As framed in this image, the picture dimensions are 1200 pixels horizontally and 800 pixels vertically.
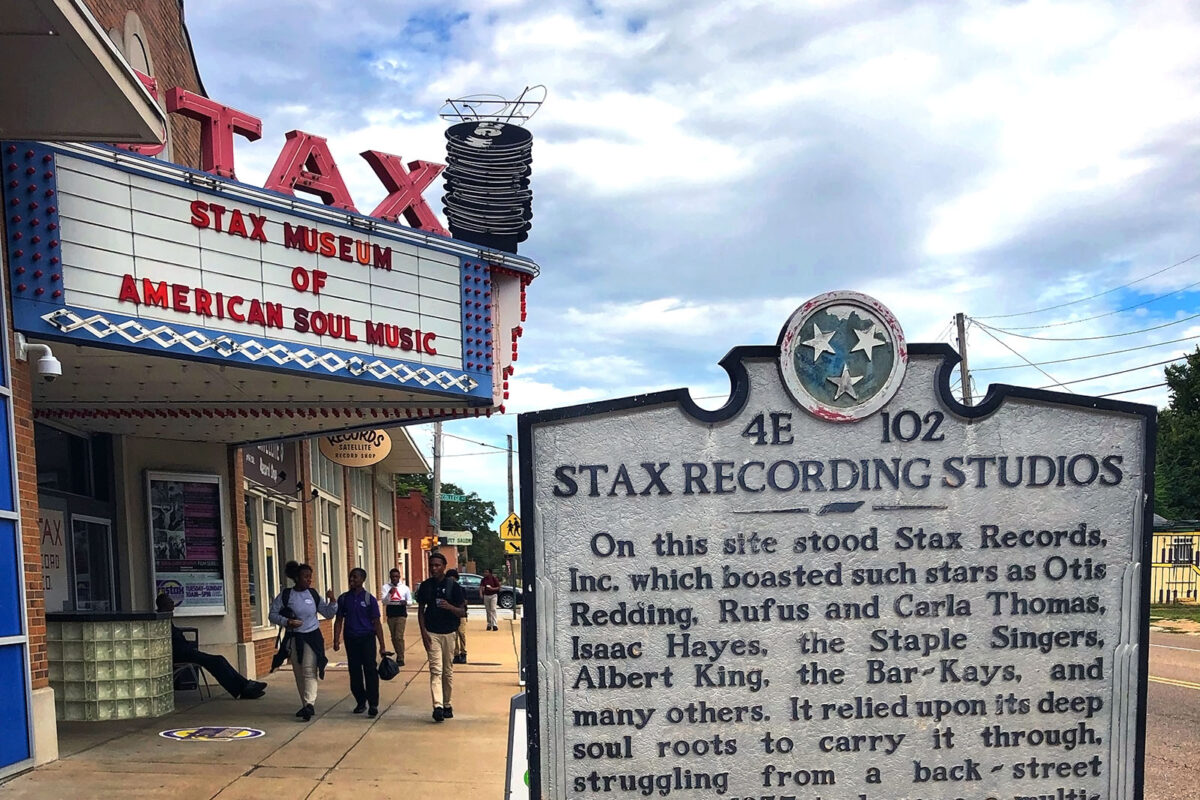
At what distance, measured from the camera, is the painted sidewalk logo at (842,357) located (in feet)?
10.6

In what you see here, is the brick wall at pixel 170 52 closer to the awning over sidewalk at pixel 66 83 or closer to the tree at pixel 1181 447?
the awning over sidewalk at pixel 66 83

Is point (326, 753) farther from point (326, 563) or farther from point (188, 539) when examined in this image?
point (326, 563)

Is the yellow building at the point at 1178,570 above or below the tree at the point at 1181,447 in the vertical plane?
below

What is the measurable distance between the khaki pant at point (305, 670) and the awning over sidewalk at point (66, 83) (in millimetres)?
5333

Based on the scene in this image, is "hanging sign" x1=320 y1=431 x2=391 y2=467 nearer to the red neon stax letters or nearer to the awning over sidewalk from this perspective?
the red neon stax letters

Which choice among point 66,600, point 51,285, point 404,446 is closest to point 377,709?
point 66,600

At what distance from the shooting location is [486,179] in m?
10.6

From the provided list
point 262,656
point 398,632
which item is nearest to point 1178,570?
point 398,632

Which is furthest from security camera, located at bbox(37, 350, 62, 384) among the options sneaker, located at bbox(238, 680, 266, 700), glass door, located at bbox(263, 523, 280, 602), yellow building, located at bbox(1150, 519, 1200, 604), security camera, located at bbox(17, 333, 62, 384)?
yellow building, located at bbox(1150, 519, 1200, 604)

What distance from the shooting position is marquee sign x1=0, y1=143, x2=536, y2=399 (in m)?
7.54

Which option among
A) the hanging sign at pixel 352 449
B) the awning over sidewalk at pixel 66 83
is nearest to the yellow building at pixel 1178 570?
the hanging sign at pixel 352 449

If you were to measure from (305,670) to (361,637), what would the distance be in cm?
64

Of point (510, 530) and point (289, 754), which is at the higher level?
point (510, 530)

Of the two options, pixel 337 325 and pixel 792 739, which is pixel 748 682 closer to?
pixel 792 739
